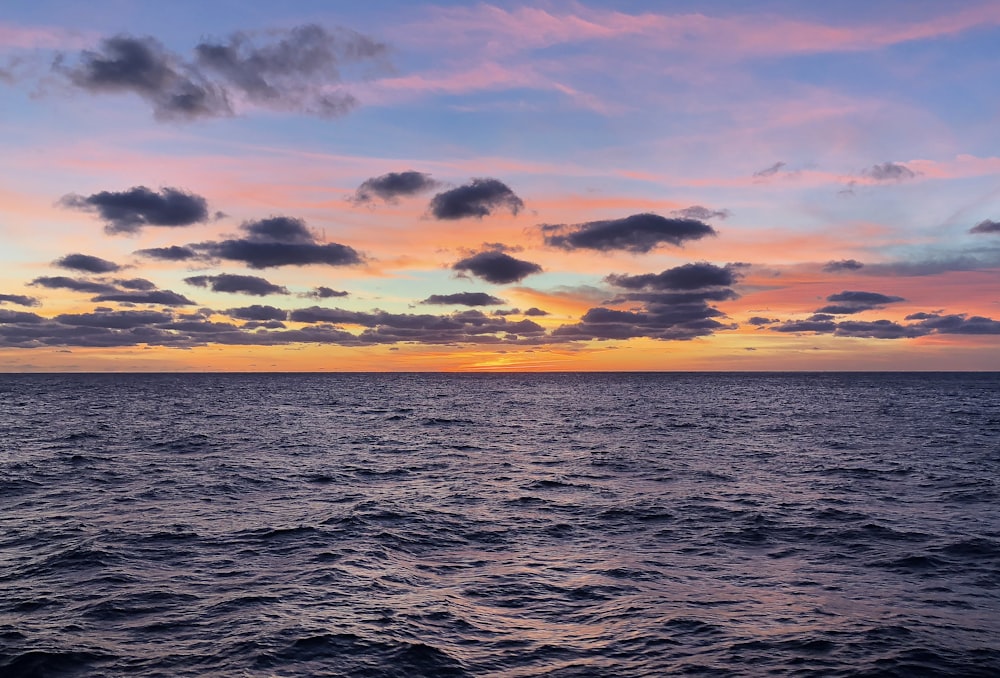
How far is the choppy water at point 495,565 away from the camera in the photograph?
18.7 metres

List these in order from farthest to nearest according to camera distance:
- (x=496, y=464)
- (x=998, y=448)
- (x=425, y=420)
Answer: (x=425, y=420)
(x=998, y=448)
(x=496, y=464)

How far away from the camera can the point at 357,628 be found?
20531mm

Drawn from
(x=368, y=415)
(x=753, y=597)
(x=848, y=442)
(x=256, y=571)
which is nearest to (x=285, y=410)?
(x=368, y=415)

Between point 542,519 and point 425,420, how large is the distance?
7125 cm

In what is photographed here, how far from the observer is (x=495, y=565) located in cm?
2719

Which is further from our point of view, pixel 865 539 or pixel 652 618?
pixel 865 539

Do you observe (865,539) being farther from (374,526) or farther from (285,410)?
(285,410)

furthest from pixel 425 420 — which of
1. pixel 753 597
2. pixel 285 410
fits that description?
pixel 753 597

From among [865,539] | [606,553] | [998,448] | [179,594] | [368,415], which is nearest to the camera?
[179,594]

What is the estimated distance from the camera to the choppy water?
18.7 meters

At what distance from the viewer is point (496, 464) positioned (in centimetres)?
5634

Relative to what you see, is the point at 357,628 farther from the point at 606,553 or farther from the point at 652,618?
the point at 606,553

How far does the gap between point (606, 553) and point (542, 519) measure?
22.5 feet

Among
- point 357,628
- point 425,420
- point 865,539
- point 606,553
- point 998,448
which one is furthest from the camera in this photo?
point 425,420
